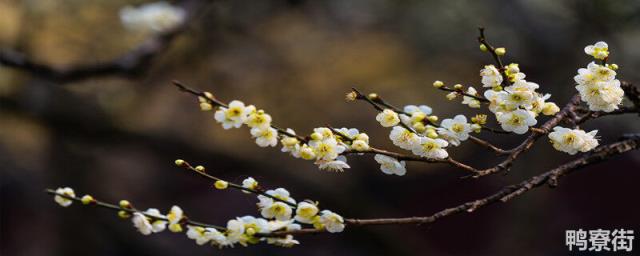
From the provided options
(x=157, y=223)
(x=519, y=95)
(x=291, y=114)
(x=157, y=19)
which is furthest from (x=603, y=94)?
(x=291, y=114)

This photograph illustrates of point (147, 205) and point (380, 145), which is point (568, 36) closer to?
point (380, 145)

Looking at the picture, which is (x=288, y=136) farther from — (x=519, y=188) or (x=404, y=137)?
(x=519, y=188)

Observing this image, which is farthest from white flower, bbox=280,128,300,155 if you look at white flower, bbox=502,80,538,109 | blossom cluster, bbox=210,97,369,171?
white flower, bbox=502,80,538,109

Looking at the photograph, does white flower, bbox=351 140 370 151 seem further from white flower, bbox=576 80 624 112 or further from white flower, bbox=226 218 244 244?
white flower, bbox=576 80 624 112

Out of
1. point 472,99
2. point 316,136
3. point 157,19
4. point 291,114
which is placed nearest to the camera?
point 316,136

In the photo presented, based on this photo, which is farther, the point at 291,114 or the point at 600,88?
the point at 291,114

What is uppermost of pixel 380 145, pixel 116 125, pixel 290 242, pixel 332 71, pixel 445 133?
pixel 332 71

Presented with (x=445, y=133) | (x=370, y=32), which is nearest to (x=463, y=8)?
(x=370, y=32)
